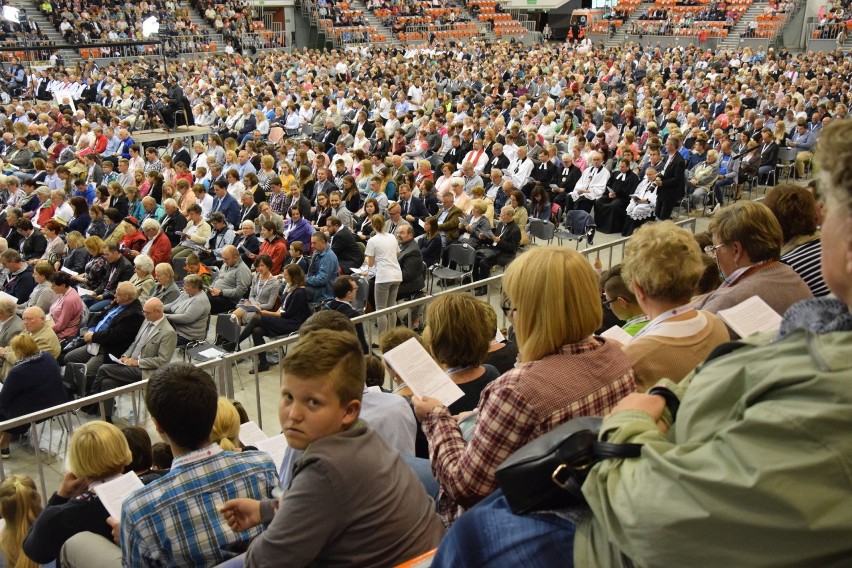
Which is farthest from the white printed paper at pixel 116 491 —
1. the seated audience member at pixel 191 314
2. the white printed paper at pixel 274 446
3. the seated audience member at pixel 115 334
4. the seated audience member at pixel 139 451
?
the seated audience member at pixel 191 314

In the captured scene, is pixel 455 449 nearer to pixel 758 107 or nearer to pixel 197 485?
pixel 197 485

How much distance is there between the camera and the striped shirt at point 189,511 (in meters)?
2.36

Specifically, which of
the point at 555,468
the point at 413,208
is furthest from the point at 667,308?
the point at 413,208

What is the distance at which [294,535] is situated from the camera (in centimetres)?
182

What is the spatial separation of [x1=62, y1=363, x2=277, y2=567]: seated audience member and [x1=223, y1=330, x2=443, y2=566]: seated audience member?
0.53 m

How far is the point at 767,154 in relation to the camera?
1266cm

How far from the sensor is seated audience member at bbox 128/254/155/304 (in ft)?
25.4

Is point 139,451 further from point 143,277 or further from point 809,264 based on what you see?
point 143,277

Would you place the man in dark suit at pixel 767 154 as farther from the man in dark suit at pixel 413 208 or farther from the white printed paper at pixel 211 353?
the white printed paper at pixel 211 353

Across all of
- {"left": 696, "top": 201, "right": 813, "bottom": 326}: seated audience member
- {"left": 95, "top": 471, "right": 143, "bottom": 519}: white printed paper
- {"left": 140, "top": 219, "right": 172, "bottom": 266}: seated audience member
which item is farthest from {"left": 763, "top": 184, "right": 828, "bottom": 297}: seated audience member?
{"left": 140, "top": 219, "right": 172, "bottom": 266}: seated audience member

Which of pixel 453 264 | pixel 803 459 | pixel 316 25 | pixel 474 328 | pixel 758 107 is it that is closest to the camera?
pixel 803 459

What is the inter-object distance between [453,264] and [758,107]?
12.5 metres

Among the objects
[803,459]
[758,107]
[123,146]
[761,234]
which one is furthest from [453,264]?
[758,107]

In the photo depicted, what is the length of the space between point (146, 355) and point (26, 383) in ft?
3.20
